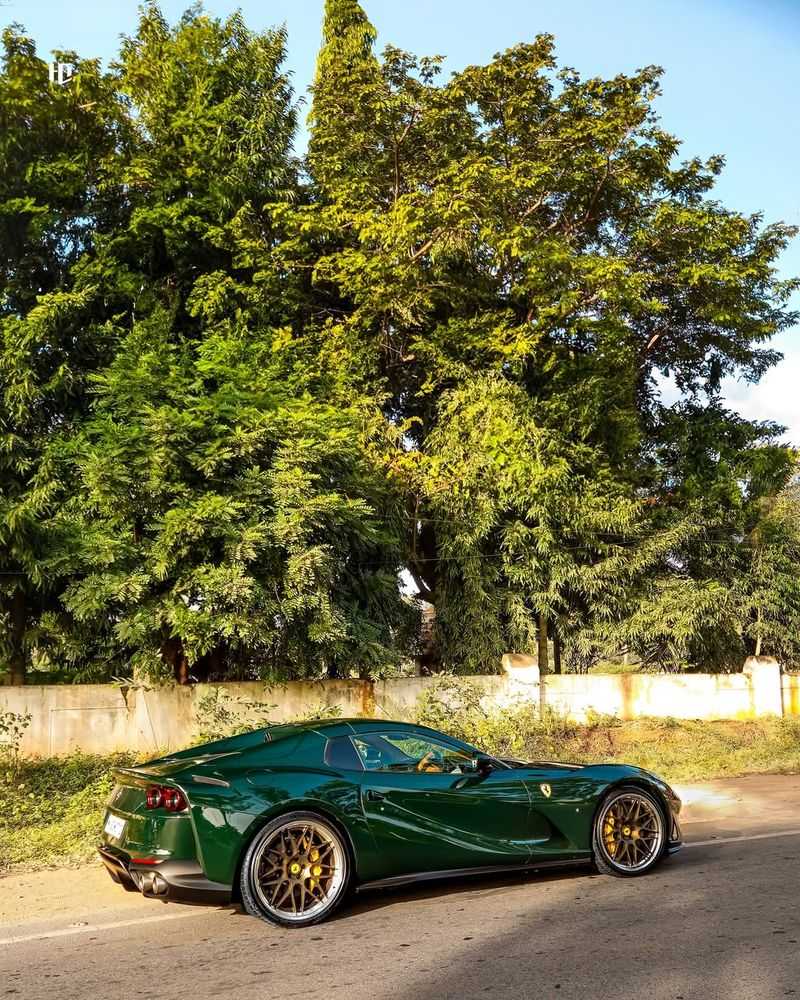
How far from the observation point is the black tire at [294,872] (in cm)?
577

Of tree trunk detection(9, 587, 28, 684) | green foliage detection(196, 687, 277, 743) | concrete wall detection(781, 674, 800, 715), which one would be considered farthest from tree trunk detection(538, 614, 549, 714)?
tree trunk detection(9, 587, 28, 684)

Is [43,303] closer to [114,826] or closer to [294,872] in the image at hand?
[114,826]

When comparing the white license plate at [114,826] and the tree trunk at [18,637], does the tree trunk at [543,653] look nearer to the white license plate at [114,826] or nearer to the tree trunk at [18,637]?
the tree trunk at [18,637]

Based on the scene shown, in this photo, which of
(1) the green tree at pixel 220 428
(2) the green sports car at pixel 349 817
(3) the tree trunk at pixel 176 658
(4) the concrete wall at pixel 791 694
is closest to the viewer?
(2) the green sports car at pixel 349 817

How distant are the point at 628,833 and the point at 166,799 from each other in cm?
345

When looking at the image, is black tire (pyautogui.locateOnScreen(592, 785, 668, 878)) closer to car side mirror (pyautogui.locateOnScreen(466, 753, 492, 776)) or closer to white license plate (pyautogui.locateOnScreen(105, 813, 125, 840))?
car side mirror (pyautogui.locateOnScreen(466, 753, 492, 776))

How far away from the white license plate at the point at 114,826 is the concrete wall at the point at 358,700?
8014 mm

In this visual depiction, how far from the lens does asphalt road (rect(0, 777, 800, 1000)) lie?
4664mm

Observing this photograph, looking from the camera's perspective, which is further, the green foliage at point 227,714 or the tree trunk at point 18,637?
the tree trunk at point 18,637

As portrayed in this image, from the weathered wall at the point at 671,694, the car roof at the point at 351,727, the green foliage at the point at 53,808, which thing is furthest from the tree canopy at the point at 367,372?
the car roof at the point at 351,727

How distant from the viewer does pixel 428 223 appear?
17500mm

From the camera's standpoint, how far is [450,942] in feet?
17.7

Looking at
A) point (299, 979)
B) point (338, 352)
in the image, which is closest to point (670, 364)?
point (338, 352)

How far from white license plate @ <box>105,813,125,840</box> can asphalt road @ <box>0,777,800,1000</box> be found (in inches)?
21.8
